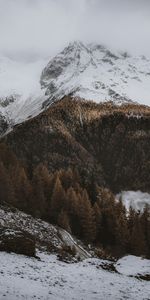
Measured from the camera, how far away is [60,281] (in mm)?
31031

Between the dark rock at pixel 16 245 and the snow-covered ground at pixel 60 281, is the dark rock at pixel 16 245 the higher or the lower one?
the higher one

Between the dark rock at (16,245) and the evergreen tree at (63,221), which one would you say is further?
the evergreen tree at (63,221)

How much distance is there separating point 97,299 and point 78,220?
65015mm

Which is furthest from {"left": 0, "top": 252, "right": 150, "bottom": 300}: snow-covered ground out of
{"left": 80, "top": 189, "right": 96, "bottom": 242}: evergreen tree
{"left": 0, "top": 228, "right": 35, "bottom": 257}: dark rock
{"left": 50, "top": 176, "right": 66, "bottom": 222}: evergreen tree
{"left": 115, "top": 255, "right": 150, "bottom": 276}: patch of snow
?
{"left": 50, "top": 176, "right": 66, "bottom": 222}: evergreen tree

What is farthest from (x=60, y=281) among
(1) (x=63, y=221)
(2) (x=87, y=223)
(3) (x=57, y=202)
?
(3) (x=57, y=202)

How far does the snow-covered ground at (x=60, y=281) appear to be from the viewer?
27.3 meters

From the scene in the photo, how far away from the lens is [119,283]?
34062mm

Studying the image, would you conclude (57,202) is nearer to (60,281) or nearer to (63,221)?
(63,221)

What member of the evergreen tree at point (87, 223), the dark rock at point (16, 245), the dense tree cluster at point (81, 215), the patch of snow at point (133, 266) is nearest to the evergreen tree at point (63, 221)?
the dense tree cluster at point (81, 215)

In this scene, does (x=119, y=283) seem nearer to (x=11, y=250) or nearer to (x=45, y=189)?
(x=11, y=250)

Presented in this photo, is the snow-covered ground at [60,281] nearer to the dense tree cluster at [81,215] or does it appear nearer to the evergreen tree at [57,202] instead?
the dense tree cluster at [81,215]

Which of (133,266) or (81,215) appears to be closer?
(133,266)

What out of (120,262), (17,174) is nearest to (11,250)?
(120,262)

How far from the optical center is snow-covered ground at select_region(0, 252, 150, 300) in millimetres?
27281
